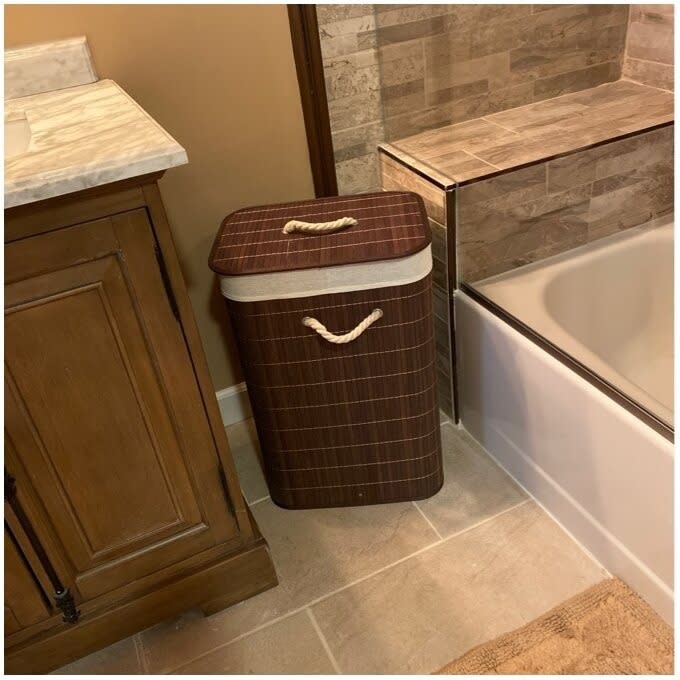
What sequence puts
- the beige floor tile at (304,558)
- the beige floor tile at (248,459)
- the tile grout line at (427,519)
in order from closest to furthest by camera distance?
the beige floor tile at (304,558) → the tile grout line at (427,519) → the beige floor tile at (248,459)

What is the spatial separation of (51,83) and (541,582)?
4.41 ft

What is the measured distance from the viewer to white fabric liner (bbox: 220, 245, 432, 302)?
124cm

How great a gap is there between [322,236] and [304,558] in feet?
2.27

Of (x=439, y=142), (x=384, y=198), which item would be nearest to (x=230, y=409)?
(x=384, y=198)

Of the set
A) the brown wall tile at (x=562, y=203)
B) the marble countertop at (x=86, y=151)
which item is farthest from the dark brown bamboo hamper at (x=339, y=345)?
the marble countertop at (x=86, y=151)

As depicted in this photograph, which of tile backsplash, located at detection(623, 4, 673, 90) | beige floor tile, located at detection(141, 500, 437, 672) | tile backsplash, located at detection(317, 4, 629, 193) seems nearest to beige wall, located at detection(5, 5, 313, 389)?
tile backsplash, located at detection(317, 4, 629, 193)

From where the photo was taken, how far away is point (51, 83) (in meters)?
1.29

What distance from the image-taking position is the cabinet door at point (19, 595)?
112 cm

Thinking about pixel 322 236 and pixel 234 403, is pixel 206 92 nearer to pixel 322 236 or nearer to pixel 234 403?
pixel 322 236

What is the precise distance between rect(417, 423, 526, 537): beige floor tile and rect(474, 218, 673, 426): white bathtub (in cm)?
37

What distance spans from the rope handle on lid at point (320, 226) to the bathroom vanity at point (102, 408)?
0.33 meters

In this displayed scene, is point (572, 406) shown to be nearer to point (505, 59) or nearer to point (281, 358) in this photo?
point (281, 358)

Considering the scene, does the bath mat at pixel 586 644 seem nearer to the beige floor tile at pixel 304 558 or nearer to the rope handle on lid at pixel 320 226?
the beige floor tile at pixel 304 558

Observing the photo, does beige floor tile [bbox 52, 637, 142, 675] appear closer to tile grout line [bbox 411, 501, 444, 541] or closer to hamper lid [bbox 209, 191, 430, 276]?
tile grout line [bbox 411, 501, 444, 541]
